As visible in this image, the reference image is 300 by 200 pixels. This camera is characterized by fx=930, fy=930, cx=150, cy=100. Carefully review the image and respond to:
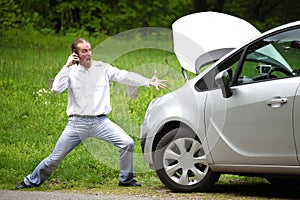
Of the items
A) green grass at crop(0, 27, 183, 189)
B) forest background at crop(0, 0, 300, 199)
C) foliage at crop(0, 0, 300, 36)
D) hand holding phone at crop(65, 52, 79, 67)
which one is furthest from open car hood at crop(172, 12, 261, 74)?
foliage at crop(0, 0, 300, 36)

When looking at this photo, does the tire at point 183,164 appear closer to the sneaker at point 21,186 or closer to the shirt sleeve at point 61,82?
the shirt sleeve at point 61,82

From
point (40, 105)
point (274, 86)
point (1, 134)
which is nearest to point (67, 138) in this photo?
point (274, 86)

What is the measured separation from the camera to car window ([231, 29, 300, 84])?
9.37 meters

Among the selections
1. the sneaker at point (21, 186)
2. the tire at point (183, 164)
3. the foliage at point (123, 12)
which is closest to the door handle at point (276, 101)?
the tire at point (183, 164)

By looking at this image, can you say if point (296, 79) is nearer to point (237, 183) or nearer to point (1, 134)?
point (237, 183)

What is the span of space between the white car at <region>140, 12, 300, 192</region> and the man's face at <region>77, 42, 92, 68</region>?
90cm

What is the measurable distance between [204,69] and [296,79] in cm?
181

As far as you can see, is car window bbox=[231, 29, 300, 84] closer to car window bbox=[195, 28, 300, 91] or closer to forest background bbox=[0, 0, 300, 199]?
car window bbox=[195, 28, 300, 91]

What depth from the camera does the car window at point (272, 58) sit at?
9.37 m

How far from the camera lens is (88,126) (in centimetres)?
1000

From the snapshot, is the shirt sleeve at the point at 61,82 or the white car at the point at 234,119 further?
the shirt sleeve at the point at 61,82

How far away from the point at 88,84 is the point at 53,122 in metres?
4.62

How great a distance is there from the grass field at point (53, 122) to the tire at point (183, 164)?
309 mm

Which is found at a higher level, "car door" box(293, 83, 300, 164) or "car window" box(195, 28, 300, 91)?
"car window" box(195, 28, 300, 91)
